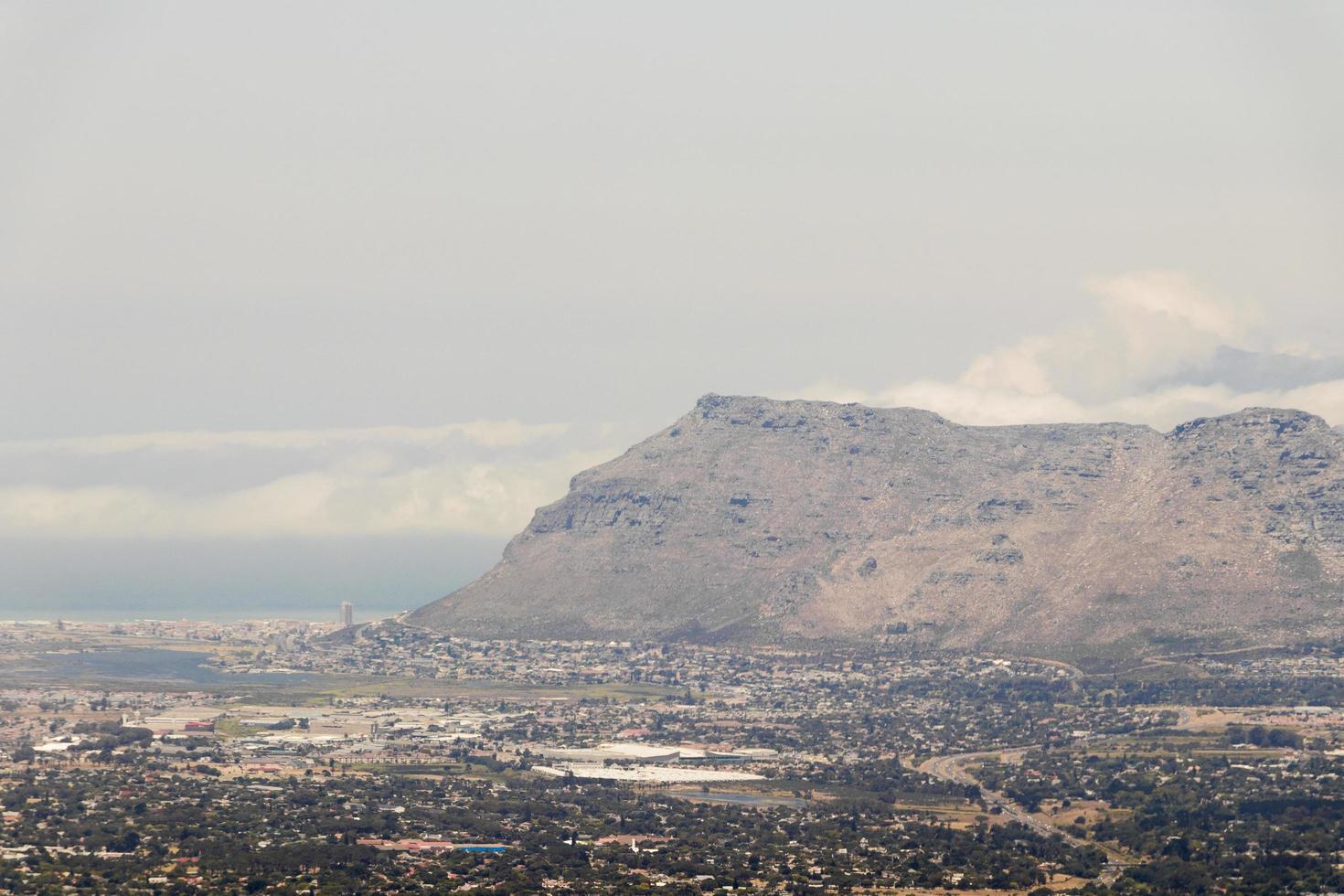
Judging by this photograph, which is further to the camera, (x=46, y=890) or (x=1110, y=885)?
(x=1110, y=885)

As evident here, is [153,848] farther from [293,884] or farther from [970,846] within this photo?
[970,846]

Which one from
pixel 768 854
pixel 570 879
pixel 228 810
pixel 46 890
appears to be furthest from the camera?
pixel 228 810

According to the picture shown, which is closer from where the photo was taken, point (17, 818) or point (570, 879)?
point (570, 879)

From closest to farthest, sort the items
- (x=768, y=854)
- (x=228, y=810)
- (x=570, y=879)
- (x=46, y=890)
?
(x=46, y=890)
(x=570, y=879)
(x=768, y=854)
(x=228, y=810)

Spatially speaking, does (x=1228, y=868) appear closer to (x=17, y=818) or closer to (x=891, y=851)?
(x=891, y=851)

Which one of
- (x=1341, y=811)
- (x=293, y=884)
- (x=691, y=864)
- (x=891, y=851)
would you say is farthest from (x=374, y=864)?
(x=1341, y=811)

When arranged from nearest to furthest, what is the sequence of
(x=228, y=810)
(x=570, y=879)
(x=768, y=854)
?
(x=570, y=879), (x=768, y=854), (x=228, y=810)

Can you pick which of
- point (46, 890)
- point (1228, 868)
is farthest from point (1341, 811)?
point (46, 890)

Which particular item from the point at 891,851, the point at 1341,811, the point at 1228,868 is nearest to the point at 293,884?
the point at 891,851

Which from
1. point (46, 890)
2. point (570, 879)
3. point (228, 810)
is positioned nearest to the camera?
point (46, 890)
